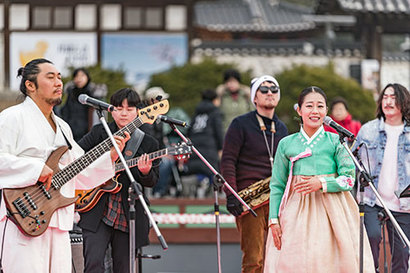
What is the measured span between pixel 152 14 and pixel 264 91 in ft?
60.0

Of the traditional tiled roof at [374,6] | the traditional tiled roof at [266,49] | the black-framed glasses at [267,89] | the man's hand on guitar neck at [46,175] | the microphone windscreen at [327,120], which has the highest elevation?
the traditional tiled roof at [374,6]

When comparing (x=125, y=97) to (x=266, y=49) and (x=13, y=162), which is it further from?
(x=266, y=49)

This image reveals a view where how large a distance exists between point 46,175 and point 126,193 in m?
1.53

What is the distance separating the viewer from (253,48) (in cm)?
2542

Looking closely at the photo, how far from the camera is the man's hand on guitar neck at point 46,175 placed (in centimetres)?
570

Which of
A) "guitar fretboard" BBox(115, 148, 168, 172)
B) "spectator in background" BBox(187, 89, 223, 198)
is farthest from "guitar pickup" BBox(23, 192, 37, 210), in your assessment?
"spectator in background" BBox(187, 89, 223, 198)

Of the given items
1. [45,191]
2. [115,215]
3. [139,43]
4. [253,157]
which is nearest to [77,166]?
[45,191]

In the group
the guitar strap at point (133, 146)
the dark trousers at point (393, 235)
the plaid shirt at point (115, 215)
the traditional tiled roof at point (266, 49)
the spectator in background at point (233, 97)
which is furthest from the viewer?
the traditional tiled roof at point (266, 49)

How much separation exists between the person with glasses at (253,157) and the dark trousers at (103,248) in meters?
1.20

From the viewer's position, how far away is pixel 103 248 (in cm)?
699

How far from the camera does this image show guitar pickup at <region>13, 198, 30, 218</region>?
571cm

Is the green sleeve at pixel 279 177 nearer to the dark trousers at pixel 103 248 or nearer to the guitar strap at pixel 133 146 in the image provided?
the guitar strap at pixel 133 146

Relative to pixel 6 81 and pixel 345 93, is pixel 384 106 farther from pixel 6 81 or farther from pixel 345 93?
pixel 6 81

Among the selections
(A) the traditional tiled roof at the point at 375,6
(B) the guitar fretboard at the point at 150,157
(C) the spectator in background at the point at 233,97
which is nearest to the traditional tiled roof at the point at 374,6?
(A) the traditional tiled roof at the point at 375,6
